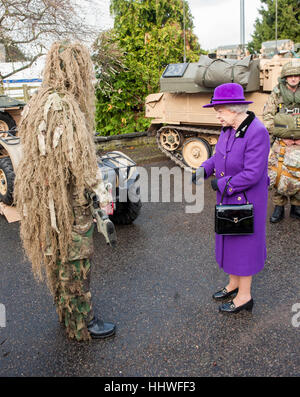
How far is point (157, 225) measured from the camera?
5492 mm

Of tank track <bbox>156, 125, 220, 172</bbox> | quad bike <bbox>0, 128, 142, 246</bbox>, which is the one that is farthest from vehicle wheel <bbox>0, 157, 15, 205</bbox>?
tank track <bbox>156, 125, 220, 172</bbox>

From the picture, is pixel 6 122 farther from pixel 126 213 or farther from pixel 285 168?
pixel 285 168

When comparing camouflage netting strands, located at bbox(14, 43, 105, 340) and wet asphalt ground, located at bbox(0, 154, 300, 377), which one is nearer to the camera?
camouflage netting strands, located at bbox(14, 43, 105, 340)

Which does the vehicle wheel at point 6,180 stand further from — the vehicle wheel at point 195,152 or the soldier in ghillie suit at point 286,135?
the vehicle wheel at point 195,152

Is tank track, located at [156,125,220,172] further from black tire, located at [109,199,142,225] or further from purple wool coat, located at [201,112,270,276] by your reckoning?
purple wool coat, located at [201,112,270,276]

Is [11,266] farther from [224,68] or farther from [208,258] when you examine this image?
[224,68]

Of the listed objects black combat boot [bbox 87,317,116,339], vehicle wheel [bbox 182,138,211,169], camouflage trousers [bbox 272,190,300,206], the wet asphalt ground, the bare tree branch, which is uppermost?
the bare tree branch

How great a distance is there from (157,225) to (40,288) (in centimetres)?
207

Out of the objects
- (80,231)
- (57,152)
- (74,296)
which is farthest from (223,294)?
(57,152)

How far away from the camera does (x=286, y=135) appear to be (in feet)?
16.6

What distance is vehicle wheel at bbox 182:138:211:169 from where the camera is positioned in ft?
27.9

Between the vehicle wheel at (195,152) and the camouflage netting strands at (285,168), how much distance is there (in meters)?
3.15

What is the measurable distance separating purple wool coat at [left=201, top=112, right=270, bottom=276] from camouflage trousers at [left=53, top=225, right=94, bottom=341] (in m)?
1.12
